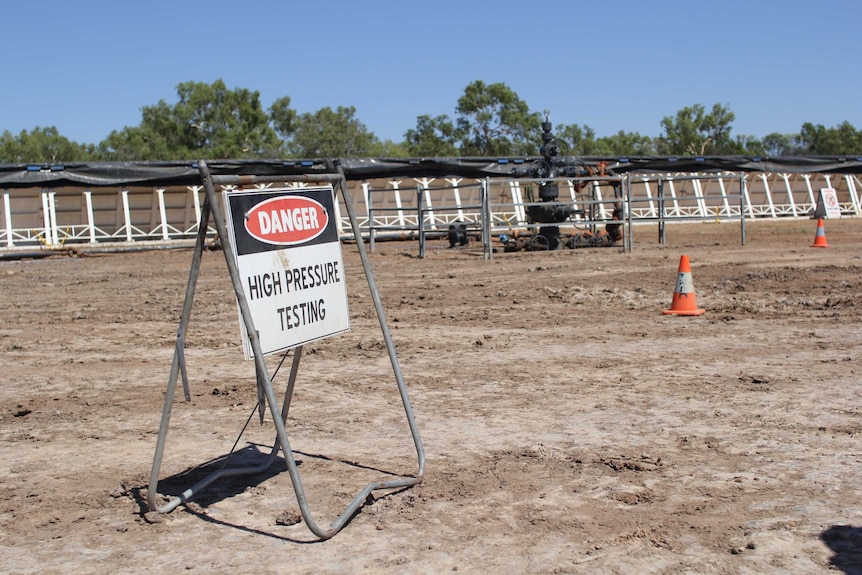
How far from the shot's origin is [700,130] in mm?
75875

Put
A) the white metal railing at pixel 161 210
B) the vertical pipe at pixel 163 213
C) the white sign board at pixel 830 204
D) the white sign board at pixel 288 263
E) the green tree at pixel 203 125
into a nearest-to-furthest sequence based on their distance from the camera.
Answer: the white sign board at pixel 288 263, the white metal railing at pixel 161 210, the vertical pipe at pixel 163 213, the white sign board at pixel 830 204, the green tree at pixel 203 125

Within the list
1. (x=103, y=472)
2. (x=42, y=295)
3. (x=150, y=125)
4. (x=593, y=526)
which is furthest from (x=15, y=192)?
(x=150, y=125)

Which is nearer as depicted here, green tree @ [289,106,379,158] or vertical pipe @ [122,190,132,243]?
vertical pipe @ [122,190,132,243]

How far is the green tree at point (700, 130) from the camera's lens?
245ft

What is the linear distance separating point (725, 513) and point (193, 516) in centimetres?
247

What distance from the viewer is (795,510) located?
400 centimetres

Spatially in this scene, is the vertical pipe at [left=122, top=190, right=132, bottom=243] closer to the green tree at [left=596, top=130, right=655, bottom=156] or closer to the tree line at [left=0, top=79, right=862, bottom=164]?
the tree line at [left=0, top=79, right=862, bottom=164]

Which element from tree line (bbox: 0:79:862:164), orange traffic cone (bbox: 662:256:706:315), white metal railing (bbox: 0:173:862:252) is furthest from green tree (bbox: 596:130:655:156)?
orange traffic cone (bbox: 662:256:706:315)

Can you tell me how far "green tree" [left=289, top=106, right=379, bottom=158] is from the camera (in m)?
70.2

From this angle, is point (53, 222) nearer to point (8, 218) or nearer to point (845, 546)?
point (8, 218)

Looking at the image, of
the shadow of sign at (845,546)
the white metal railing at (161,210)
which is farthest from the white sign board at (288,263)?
the white metal railing at (161,210)

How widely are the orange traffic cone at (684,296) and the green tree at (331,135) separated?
6007 cm

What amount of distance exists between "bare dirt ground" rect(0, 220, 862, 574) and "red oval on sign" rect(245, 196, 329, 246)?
1.31 meters

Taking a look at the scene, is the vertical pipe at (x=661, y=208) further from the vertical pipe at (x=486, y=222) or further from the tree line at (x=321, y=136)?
the tree line at (x=321, y=136)
